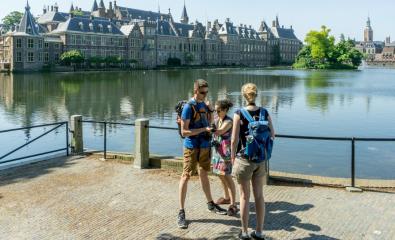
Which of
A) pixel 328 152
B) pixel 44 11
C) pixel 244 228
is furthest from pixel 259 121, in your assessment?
pixel 44 11

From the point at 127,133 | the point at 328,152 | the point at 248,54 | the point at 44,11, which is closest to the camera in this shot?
the point at 328,152

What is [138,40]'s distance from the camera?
4899 inches

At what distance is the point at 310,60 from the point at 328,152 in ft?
400

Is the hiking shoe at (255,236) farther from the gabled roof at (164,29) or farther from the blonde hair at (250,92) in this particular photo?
the gabled roof at (164,29)

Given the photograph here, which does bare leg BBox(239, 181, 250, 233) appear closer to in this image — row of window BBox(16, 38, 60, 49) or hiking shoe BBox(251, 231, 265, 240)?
hiking shoe BBox(251, 231, 265, 240)

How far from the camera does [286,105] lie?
36438 mm

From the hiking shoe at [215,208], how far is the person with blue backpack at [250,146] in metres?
1.28

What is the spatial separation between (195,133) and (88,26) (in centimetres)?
10768

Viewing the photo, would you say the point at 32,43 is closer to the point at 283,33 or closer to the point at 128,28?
the point at 128,28

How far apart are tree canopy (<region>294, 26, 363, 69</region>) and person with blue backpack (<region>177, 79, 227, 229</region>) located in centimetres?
12705

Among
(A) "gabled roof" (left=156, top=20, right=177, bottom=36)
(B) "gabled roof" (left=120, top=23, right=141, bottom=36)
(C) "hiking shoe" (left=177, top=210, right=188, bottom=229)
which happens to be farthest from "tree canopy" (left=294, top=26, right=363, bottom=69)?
(C) "hiking shoe" (left=177, top=210, right=188, bottom=229)

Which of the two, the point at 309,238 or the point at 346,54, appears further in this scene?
the point at 346,54

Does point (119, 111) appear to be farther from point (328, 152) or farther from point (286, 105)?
point (328, 152)

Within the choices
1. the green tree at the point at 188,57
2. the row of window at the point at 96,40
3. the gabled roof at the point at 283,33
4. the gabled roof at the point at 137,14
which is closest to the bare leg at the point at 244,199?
the row of window at the point at 96,40
